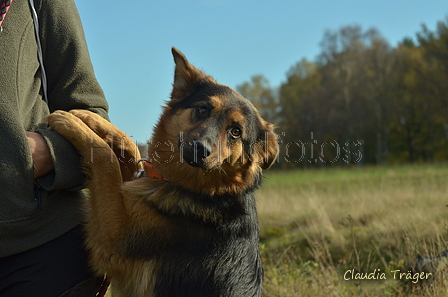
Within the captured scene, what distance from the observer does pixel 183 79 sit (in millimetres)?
3639

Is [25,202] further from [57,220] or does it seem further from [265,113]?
[265,113]

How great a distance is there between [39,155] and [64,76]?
49 centimetres

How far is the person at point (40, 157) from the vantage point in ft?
6.22

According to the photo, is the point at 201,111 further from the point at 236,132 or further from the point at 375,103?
the point at 375,103

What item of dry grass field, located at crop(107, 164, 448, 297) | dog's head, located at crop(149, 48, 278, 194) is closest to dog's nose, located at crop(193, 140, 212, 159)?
dog's head, located at crop(149, 48, 278, 194)

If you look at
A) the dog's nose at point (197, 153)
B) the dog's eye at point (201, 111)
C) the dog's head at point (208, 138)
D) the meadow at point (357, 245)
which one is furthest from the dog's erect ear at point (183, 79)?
the meadow at point (357, 245)

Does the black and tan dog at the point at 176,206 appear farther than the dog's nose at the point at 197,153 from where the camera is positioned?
No

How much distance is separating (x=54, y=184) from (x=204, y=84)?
1941mm

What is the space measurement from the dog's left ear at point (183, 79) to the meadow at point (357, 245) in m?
1.10

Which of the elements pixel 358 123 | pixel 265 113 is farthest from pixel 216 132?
pixel 265 113

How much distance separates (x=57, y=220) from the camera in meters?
2.11

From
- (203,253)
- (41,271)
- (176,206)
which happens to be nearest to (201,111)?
(176,206)

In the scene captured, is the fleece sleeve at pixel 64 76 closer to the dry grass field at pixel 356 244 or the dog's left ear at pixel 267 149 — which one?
the dog's left ear at pixel 267 149

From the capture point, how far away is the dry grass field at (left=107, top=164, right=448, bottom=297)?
15.5 feet
